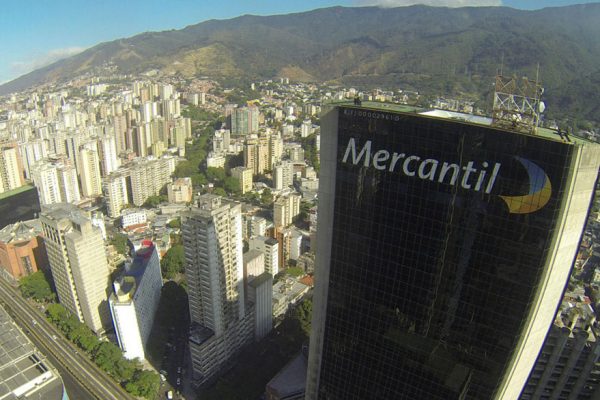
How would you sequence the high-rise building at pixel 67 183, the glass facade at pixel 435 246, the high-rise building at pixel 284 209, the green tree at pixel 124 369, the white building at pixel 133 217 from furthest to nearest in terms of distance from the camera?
the high-rise building at pixel 67 183 → the white building at pixel 133 217 → the high-rise building at pixel 284 209 → the green tree at pixel 124 369 → the glass facade at pixel 435 246

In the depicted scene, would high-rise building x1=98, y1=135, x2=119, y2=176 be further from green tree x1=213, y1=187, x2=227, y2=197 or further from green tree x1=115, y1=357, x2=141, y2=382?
green tree x1=115, y1=357, x2=141, y2=382

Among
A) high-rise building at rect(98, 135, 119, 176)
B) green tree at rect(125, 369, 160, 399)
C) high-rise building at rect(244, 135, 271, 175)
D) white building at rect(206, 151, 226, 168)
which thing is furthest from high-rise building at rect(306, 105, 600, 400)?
high-rise building at rect(98, 135, 119, 176)

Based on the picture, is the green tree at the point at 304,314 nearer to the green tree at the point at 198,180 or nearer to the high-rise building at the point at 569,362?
the high-rise building at the point at 569,362

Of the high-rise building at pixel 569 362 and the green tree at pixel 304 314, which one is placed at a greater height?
the high-rise building at pixel 569 362

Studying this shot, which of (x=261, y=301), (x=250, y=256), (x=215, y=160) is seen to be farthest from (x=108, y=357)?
(x=215, y=160)

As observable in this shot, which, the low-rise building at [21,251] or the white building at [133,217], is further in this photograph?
the white building at [133,217]

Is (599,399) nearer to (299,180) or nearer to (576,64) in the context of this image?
(299,180)

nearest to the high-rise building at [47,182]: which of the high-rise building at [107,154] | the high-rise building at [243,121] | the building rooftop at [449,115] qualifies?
the high-rise building at [107,154]

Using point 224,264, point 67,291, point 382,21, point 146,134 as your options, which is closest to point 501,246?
point 224,264
